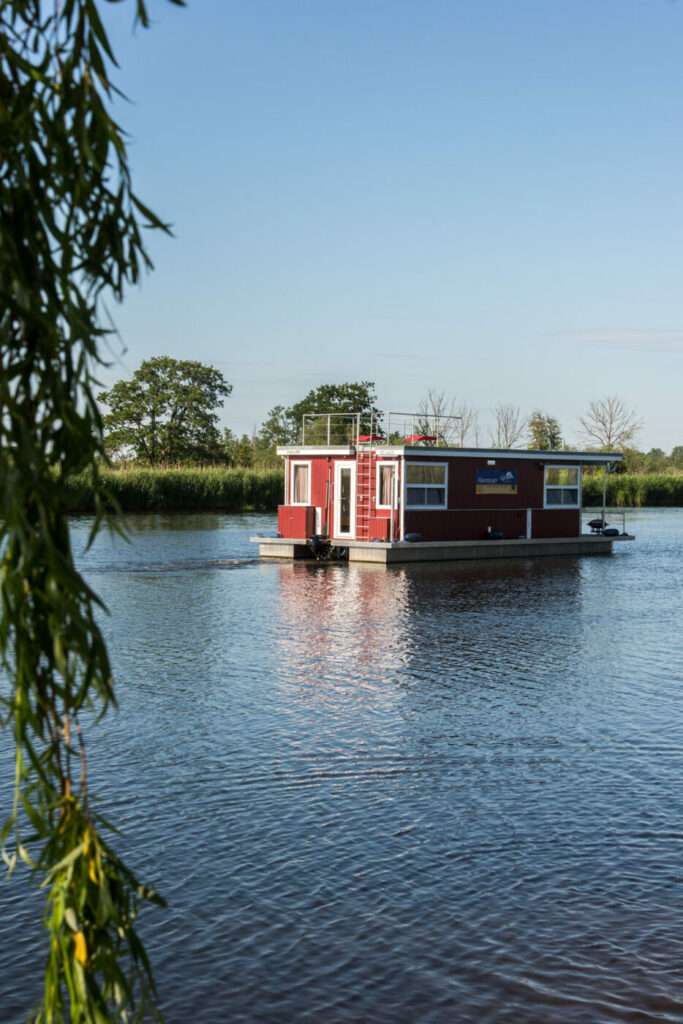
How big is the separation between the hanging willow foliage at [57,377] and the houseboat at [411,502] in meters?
23.4

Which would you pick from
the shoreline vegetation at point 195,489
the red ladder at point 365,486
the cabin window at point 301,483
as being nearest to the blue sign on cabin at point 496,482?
the red ladder at point 365,486

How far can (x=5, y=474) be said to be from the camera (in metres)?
1.66

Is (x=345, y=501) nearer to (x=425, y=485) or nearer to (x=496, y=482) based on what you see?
(x=425, y=485)

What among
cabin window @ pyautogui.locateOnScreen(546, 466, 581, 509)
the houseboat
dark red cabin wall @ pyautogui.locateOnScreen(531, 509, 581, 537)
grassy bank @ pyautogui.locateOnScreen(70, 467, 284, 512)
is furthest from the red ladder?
grassy bank @ pyautogui.locateOnScreen(70, 467, 284, 512)

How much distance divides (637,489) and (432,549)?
4116 centimetres

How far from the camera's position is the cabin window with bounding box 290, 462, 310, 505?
91.7 ft

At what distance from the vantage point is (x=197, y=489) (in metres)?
51.3

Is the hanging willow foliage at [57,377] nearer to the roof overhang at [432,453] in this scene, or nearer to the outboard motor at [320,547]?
the roof overhang at [432,453]

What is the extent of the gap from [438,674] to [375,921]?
6.67 metres

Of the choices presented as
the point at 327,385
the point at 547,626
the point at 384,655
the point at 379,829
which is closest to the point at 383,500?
the point at 547,626

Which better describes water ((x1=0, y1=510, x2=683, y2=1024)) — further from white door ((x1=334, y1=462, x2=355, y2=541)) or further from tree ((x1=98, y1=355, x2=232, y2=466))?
tree ((x1=98, y1=355, x2=232, y2=466))

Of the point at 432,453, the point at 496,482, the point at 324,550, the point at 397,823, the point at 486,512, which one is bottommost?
the point at 397,823

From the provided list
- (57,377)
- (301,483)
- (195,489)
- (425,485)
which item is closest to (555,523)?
(425,485)

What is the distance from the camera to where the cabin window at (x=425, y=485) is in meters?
26.2
